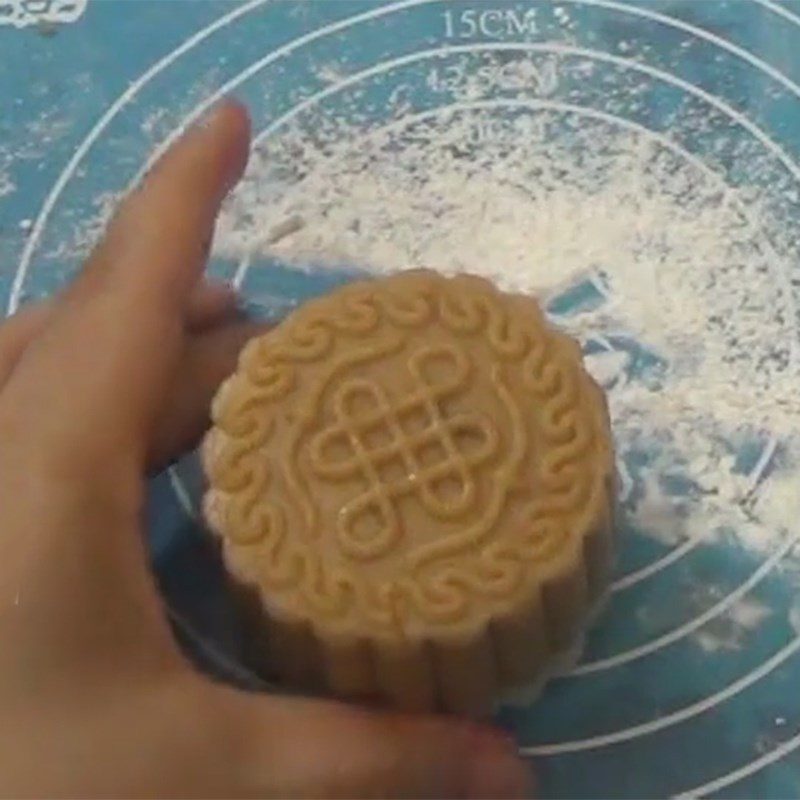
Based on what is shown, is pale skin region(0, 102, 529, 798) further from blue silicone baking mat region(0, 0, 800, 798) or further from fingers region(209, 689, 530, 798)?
blue silicone baking mat region(0, 0, 800, 798)

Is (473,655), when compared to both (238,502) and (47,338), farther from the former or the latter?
(47,338)

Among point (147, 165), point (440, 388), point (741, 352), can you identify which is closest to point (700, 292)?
point (741, 352)

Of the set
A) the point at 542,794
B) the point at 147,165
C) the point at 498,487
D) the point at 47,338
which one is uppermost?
the point at 147,165

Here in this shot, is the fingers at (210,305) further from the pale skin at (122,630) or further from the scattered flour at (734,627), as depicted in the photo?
the scattered flour at (734,627)

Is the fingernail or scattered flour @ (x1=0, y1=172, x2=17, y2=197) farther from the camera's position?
scattered flour @ (x1=0, y1=172, x2=17, y2=197)

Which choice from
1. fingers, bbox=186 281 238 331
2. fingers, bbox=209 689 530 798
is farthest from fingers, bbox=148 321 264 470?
fingers, bbox=209 689 530 798

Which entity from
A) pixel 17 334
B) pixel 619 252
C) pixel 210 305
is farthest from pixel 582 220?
pixel 17 334
